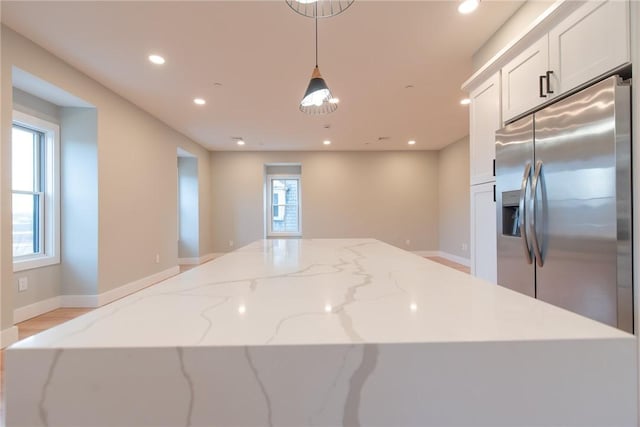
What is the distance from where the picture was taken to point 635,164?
1227 millimetres

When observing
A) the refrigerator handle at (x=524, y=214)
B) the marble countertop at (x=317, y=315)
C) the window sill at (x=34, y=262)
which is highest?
the refrigerator handle at (x=524, y=214)

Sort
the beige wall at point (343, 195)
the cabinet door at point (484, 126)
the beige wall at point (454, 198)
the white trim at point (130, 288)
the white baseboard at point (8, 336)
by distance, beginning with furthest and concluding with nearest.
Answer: the beige wall at point (343, 195)
the beige wall at point (454, 198)
the white trim at point (130, 288)
the white baseboard at point (8, 336)
the cabinet door at point (484, 126)

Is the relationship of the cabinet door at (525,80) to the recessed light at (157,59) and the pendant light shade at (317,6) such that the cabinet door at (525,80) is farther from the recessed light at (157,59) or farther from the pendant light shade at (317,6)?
the recessed light at (157,59)

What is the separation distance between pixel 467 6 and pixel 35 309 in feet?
15.5

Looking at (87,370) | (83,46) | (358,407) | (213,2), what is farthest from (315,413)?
(83,46)

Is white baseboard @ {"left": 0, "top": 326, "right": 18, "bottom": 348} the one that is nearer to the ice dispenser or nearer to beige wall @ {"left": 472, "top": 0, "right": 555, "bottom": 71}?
the ice dispenser

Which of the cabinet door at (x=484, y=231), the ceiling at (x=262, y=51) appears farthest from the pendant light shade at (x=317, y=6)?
the cabinet door at (x=484, y=231)

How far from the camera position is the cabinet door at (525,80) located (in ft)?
5.76

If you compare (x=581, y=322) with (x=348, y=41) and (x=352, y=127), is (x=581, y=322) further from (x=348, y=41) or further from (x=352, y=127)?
(x=352, y=127)

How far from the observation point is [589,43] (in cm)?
144

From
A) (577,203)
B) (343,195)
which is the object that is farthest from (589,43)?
(343,195)

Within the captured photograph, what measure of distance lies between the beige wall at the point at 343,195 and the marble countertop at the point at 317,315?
609 centimetres

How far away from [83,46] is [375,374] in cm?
351

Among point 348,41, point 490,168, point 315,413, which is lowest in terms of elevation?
point 315,413
